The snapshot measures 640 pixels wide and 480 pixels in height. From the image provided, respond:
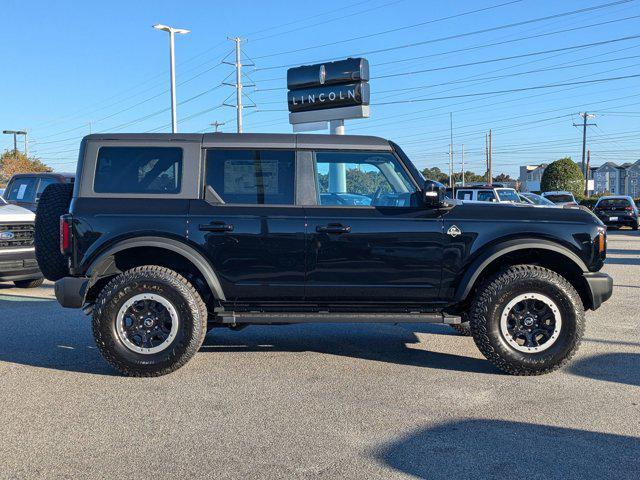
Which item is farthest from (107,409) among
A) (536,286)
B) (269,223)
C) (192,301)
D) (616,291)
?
(616,291)

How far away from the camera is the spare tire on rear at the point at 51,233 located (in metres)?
5.77

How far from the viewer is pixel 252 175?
5543 millimetres

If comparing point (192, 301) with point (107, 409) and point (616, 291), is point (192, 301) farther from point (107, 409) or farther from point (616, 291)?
point (616, 291)

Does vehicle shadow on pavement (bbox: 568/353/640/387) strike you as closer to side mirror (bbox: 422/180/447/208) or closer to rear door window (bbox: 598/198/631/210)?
side mirror (bbox: 422/180/447/208)

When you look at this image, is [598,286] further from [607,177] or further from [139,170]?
[607,177]

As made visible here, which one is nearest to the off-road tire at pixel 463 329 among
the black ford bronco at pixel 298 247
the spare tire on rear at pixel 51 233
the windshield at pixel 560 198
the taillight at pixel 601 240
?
the black ford bronco at pixel 298 247

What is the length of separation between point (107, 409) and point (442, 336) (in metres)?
3.76

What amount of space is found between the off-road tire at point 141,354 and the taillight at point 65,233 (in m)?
0.48

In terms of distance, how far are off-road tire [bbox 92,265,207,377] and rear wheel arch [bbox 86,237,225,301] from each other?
0.67ft

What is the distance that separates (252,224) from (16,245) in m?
6.02

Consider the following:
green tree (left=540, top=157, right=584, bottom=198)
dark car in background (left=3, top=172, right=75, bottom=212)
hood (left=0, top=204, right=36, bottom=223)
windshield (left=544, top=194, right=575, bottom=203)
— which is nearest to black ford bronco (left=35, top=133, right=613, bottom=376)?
hood (left=0, top=204, right=36, bottom=223)

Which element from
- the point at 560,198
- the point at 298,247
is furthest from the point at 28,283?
the point at 560,198

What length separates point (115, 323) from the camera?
5305mm

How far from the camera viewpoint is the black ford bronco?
5320mm
